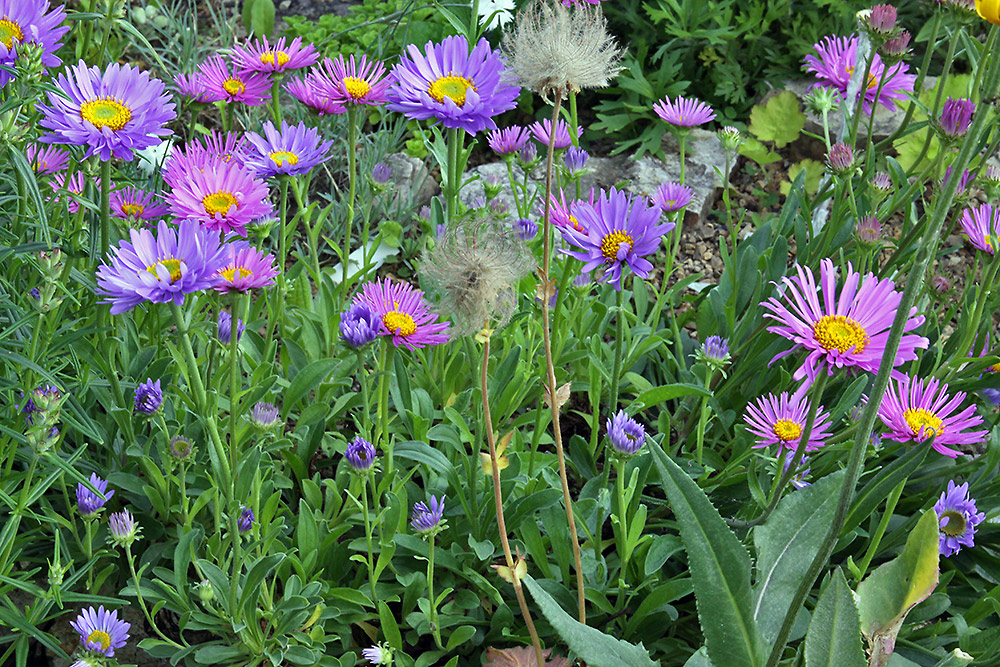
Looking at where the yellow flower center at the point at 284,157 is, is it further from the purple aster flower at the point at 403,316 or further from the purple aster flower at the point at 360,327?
the purple aster flower at the point at 360,327

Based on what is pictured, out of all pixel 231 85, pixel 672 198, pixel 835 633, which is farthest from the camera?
pixel 672 198

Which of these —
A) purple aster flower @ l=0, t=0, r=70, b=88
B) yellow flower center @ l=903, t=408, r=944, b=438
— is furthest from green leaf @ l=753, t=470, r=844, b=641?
purple aster flower @ l=0, t=0, r=70, b=88

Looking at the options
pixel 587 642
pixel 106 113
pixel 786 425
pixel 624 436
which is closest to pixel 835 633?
pixel 587 642

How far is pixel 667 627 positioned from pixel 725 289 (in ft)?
2.96

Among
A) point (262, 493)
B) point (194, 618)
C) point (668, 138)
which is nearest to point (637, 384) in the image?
point (262, 493)

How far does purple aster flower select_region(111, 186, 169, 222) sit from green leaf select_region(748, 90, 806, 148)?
7.03 ft

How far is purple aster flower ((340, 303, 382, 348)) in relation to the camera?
4.38ft

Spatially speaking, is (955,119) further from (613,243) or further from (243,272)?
(243,272)

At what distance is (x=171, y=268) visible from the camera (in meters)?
1.12

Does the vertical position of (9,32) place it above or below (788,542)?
above

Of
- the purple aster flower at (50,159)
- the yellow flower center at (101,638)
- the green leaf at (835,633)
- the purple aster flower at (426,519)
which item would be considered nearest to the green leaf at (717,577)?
the green leaf at (835,633)

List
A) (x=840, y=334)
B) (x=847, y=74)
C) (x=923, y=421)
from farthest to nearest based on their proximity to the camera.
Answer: (x=847, y=74), (x=923, y=421), (x=840, y=334)

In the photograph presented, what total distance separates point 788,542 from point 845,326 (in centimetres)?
34

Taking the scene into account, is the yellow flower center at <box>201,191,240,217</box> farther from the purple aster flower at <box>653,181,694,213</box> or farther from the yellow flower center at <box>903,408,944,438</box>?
the yellow flower center at <box>903,408,944,438</box>
